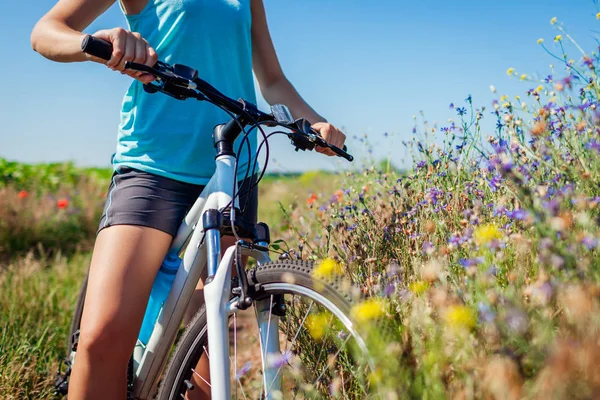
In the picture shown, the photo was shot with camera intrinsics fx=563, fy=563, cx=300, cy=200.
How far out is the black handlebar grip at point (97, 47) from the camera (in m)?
1.47

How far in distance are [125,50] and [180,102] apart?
0.60 meters

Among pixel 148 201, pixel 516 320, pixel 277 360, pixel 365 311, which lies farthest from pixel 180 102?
pixel 516 320

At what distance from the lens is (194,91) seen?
1695 mm

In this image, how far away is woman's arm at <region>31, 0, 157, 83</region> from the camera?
153cm

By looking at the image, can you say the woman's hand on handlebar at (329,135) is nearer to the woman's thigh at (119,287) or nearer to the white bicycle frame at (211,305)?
the white bicycle frame at (211,305)

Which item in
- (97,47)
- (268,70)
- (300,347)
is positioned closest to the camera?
(97,47)

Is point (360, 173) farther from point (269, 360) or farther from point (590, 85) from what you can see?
point (269, 360)

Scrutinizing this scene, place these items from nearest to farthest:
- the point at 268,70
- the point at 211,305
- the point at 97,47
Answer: the point at 97,47
the point at 211,305
the point at 268,70

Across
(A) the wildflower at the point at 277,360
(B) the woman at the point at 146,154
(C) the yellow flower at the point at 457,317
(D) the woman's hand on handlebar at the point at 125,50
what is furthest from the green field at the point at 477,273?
(D) the woman's hand on handlebar at the point at 125,50

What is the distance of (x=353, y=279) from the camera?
230 centimetres

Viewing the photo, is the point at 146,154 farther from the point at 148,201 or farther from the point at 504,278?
the point at 504,278

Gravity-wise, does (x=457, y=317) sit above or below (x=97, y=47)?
below

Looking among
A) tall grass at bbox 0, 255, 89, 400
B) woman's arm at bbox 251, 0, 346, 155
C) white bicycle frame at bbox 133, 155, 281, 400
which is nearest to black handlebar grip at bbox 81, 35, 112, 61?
white bicycle frame at bbox 133, 155, 281, 400

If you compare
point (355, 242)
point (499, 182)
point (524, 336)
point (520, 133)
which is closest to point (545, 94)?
point (520, 133)
